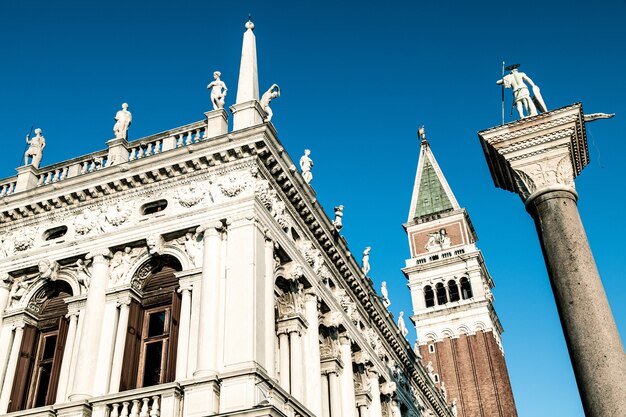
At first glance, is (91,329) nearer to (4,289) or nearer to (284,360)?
(4,289)

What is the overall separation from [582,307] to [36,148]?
66.2 feet

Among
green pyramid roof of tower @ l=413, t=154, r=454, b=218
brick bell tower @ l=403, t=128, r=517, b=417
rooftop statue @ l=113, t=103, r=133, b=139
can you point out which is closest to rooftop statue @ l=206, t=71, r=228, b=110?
rooftop statue @ l=113, t=103, r=133, b=139

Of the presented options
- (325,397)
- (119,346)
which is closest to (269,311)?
(119,346)

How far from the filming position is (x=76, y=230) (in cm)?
2088

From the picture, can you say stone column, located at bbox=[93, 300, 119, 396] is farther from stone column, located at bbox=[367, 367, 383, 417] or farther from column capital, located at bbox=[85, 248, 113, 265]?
stone column, located at bbox=[367, 367, 383, 417]

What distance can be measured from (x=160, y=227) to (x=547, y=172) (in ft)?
38.7

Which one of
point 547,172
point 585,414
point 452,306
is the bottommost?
point 585,414

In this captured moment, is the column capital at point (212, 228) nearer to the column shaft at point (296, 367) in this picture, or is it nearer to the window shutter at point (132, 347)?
the window shutter at point (132, 347)

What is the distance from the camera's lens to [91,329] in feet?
61.0

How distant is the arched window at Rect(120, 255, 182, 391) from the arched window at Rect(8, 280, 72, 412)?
2.40 meters

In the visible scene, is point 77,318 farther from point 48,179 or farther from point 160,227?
point 48,179

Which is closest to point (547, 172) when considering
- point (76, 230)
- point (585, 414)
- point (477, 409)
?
point (585, 414)

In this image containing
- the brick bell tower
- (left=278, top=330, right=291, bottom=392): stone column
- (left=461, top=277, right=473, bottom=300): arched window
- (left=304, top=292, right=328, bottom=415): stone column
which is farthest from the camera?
(left=461, top=277, right=473, bottom=300): arched window

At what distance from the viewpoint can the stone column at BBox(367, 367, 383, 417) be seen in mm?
27547
